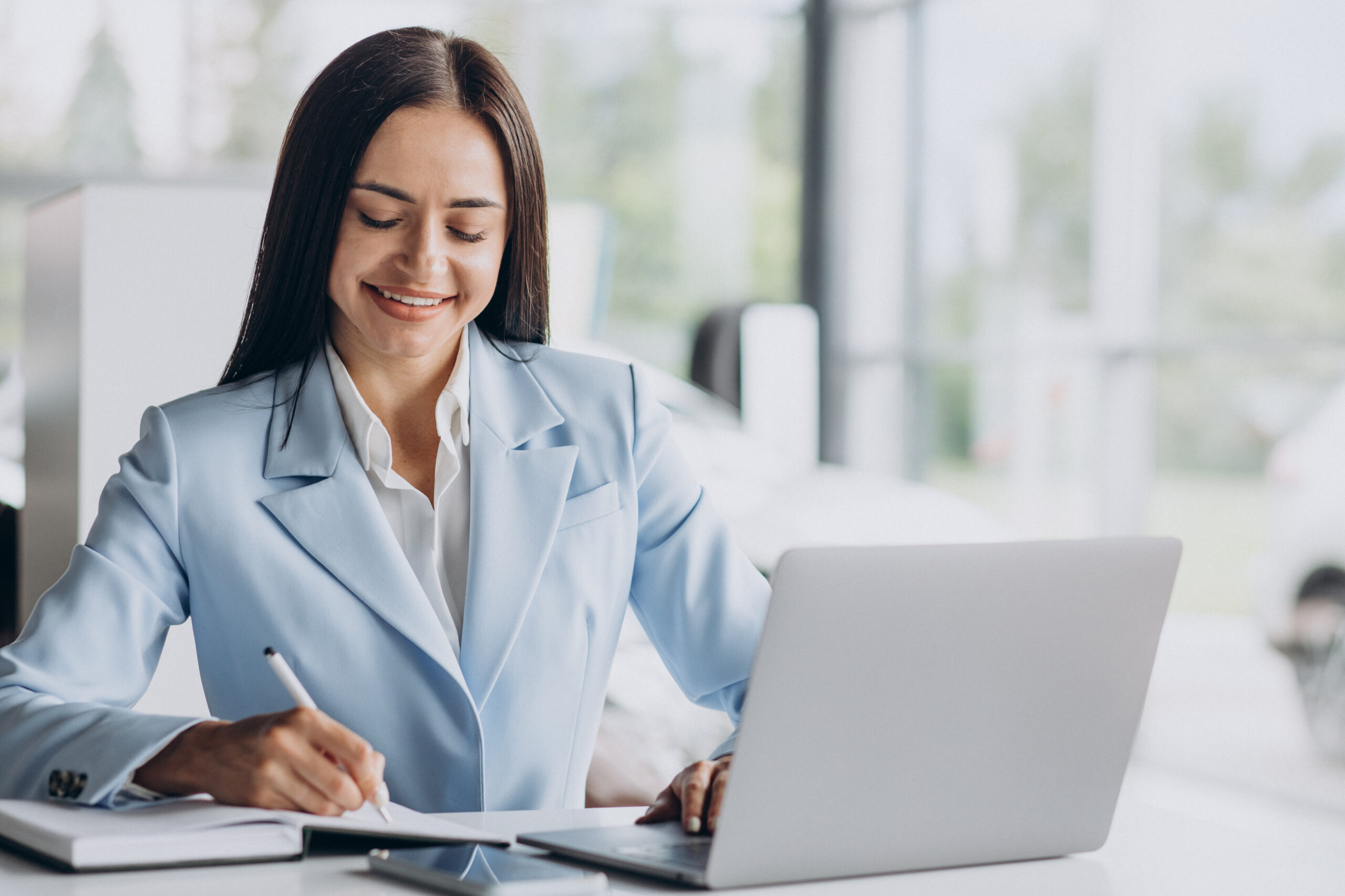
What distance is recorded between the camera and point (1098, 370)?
502cm

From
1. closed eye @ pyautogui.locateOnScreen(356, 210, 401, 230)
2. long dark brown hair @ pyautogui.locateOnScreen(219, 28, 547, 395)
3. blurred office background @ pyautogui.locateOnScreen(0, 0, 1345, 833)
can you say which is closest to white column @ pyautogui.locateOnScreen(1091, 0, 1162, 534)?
blurred office background @ pyautogui.locateOnScreen(0, 0, 1345, 833)

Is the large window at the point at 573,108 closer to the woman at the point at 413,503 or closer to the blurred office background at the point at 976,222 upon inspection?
the blurred office background at the point at 976,222

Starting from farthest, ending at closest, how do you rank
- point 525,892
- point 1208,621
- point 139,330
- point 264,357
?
point 1208,621 < point 139,330 < point 264,357 < point 525,892

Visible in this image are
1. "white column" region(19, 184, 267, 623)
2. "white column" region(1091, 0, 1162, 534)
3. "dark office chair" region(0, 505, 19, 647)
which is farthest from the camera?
"white column" region(1091, 0, 1162, 534)

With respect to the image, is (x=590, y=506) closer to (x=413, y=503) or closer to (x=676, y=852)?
(x=413, y=503)

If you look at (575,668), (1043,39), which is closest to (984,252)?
(1043,39)

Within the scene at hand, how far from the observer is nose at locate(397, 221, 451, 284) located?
1271 mm

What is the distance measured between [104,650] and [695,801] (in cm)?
47

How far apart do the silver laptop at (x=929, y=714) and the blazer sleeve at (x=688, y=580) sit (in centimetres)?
32

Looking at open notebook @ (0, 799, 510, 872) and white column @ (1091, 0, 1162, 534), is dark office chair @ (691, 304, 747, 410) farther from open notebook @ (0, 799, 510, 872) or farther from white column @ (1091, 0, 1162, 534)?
open notebook @ (0, 799, 510, 872)

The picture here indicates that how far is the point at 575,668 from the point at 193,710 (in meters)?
0.89

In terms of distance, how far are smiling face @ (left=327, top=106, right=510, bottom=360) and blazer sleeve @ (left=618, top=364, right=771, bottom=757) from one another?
0.70 ft

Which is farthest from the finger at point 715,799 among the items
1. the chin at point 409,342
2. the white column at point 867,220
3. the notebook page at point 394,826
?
the white column at point 867,220

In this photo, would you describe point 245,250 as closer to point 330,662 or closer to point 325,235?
point 325,235
